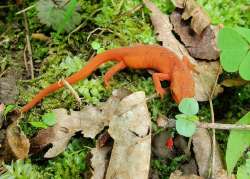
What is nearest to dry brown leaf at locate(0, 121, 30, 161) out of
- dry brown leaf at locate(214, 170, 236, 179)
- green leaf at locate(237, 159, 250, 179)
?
dry brown leaf at locate(214, 170, 236, 179)

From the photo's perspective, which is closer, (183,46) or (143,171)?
(143,171)

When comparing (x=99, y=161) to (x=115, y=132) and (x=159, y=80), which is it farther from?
(x=159, y=80)

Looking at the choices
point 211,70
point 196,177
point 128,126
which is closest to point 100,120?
point 128,126

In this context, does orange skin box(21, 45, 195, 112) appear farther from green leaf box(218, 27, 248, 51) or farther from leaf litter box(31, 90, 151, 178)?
green leaf box(218, 27, 248, 51)

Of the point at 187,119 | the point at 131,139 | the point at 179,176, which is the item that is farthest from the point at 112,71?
the point at 179,176

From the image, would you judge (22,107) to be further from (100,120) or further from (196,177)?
(196,177)
